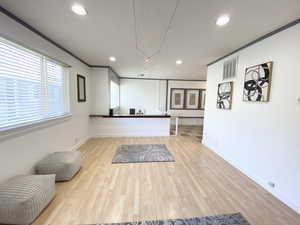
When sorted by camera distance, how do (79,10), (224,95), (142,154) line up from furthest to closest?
1. (142,154)
2. (224,95)
3. (79,10)

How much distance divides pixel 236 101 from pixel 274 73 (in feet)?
3.12

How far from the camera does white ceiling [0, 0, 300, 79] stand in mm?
1661

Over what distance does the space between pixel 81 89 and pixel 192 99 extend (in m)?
5.50

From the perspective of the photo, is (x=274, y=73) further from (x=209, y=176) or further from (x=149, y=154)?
(x=149, y=154)

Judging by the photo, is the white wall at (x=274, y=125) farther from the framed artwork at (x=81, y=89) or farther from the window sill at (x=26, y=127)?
the framed artwork at (x=81, y=89)

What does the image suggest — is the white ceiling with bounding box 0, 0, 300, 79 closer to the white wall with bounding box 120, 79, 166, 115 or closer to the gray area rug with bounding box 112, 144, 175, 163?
the gray area rug with bounding box 112, 144, 175, 163

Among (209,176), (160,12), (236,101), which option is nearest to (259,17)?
(160,12)

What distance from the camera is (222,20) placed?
195cm

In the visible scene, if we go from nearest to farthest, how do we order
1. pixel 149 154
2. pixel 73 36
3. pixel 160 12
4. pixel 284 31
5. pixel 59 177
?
pixel 160 12 → pixel 284 31 → pixel 59 177 → pixel 73 36 → pixel 149 154

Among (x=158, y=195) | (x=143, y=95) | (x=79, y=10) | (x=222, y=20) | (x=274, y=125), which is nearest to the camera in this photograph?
(x=79, y=10)

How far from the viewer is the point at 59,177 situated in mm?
2383

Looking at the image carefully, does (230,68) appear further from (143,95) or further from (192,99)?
(143,95)

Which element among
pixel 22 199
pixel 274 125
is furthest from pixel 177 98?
pixel 22 199

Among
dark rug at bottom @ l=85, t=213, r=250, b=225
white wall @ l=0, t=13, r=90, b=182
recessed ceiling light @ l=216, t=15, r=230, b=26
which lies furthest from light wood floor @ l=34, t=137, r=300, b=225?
recessed ceiling light @ l=216, t=15, r=230, b=26
